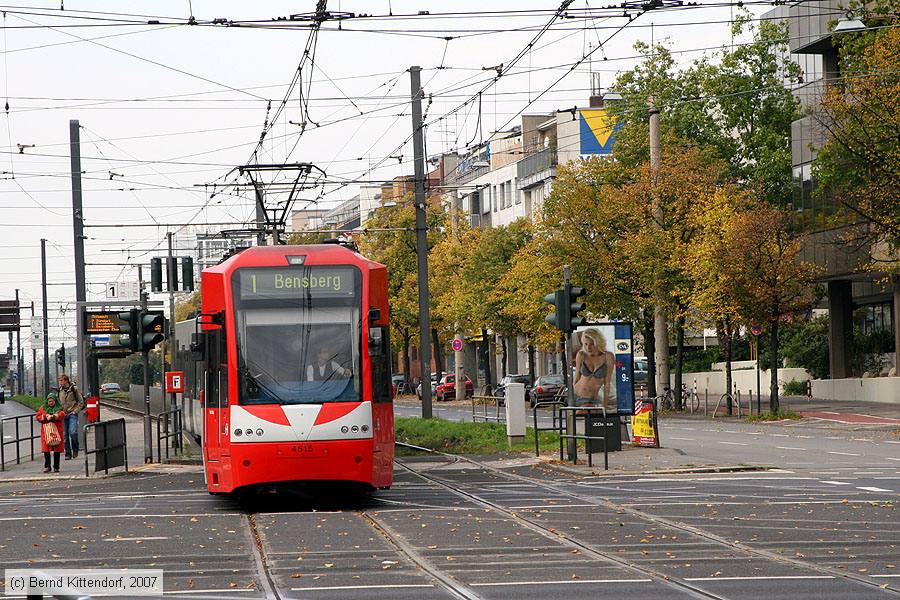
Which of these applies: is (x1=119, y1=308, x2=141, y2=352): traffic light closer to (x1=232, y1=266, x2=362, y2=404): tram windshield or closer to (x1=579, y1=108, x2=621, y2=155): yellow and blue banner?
(x1=232, y1=266, x2=362, y2=404): tram windshield

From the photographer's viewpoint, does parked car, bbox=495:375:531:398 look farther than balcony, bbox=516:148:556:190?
No

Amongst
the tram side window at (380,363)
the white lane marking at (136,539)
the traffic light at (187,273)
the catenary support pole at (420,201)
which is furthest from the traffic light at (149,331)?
the traffic light at (187,273)

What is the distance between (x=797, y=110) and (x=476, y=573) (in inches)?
2340

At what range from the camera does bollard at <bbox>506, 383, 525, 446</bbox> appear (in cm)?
3222

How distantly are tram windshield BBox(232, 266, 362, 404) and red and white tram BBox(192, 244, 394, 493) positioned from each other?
1 cm

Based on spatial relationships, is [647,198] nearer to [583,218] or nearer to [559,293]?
[583,218]

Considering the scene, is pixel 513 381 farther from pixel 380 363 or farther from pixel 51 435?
pixel 380 363

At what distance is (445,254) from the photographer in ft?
269

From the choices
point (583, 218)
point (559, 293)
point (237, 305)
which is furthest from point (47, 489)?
point (583, 218)

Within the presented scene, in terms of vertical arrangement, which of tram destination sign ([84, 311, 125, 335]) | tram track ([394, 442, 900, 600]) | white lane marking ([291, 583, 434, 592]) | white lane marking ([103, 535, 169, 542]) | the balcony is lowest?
tram track ([394, 442, 900, 600])

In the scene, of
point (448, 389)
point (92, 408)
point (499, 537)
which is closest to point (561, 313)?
point (499, 537)

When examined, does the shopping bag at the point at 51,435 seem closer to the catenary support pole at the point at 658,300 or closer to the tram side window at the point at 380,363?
the tram side window at the point at 380,363

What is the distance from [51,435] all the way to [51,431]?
0.29 feet

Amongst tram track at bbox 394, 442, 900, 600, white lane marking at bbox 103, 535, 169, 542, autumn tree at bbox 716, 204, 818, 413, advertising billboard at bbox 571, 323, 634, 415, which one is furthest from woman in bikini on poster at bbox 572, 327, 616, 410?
autumn tree at bbox 716, 204, 818, 413
